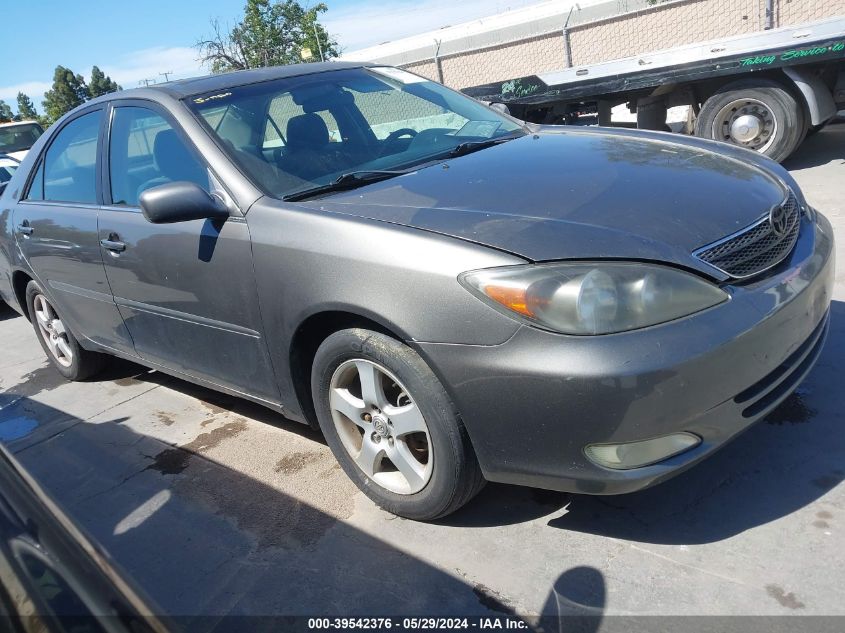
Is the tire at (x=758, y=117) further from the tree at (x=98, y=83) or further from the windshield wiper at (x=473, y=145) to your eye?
the tree at (x=98, y=83)

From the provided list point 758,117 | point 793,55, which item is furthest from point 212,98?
point 758,117

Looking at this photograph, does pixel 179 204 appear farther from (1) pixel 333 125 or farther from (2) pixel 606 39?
(2) pixel 606 39

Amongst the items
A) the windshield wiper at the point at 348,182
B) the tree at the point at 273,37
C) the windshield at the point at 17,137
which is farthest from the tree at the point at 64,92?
the windshield wiper at the point at 348,182

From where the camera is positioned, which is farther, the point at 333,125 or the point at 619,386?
the point at 333,125

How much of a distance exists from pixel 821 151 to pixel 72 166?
323 inches

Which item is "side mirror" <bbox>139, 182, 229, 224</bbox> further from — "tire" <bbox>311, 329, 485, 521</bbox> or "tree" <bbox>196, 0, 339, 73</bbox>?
"tree" <bbox>196, 0, 339, 73</bbox>

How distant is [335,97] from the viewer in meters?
3.53

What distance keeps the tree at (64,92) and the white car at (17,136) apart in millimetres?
47062

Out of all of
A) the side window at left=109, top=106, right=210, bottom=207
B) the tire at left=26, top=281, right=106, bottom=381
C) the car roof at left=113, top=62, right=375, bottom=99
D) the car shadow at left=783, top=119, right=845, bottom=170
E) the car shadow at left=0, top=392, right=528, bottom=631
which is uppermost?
the car roof at left=113, top=62, right=375, bottom=99

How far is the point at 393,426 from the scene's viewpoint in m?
2.57

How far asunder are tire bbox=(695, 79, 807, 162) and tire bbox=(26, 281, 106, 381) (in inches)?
→ 244

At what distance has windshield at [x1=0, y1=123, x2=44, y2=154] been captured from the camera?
1683 cm

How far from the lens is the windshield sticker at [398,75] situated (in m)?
3.96

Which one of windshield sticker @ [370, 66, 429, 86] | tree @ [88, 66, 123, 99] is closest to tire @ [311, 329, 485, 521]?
windshield sticker @ [370, 66, 429, 86]
